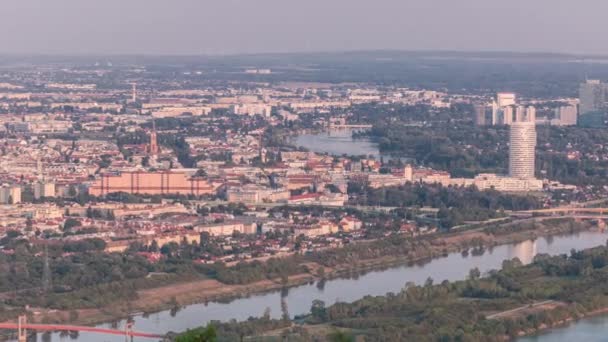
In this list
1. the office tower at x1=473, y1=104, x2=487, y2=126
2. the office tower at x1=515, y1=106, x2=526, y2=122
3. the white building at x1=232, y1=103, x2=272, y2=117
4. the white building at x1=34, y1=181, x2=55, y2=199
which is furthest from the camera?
the white building at x1=232, y1=103, x2=272, y2=117

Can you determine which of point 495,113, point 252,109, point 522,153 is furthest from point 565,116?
point 522,153

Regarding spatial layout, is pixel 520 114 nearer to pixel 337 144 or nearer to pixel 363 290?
pixel 337 144

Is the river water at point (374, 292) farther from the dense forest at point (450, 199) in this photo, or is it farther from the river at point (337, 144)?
the river at point (337, 144)

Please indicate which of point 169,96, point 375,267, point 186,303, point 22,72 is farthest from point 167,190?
point 22,72

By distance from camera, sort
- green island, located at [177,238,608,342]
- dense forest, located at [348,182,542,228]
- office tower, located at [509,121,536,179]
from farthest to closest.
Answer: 1. office tower, located at [509,121,536,179]
2. dense forest, located at [348,182,542,228]
3. green island, located at [177,238,608,342]

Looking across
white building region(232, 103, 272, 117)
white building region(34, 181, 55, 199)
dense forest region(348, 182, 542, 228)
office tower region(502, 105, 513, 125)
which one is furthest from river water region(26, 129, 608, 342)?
white building region(232, 103, 272, 117)

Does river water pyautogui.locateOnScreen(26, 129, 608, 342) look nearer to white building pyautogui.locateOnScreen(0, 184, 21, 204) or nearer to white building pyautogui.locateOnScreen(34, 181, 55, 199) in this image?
white building pyautogui.locateOnScreen(0, 184, 21, 204)

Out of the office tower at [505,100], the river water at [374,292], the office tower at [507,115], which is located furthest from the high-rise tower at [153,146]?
the office tower at [505,100]
